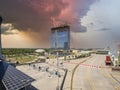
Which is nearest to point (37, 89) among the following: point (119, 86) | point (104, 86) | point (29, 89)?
point (29, 89)

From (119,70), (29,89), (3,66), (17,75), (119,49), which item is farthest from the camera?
(119,49)

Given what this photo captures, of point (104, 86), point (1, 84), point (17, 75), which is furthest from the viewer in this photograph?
point (104, 86)

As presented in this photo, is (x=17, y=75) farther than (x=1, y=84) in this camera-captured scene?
Yes

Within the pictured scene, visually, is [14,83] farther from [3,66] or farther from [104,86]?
[104,86]

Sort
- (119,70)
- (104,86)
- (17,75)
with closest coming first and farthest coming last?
(17,75) → (104,86) → (119,70)

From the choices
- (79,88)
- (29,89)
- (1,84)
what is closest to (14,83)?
(1,84)

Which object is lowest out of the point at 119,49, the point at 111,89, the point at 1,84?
the point at 111,89

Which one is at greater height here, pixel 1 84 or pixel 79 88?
pixel 1 84

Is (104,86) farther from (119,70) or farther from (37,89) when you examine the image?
(119,70)

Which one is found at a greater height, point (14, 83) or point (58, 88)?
point (14, 83)
